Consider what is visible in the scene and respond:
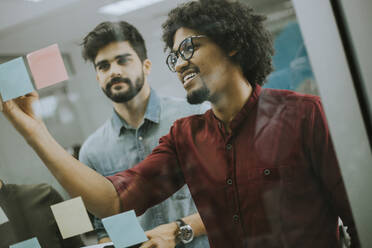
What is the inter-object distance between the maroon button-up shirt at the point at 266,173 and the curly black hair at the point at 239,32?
A: 0.07m

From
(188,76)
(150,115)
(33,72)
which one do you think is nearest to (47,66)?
(33,72)

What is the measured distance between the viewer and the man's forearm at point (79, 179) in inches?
42.4

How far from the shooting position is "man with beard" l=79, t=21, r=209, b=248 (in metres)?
1.02

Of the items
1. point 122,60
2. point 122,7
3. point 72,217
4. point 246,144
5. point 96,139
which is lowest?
point 72,217

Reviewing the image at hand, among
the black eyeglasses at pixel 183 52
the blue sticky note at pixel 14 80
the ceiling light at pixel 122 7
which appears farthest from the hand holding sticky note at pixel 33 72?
the black eyeglasses at pixel 183 52

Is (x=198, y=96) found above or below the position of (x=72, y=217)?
above

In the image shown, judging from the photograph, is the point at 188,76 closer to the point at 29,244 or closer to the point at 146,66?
the point at 146,66

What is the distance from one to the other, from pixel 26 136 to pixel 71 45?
0.36 meters

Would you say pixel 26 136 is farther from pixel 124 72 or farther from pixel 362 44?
A: pixel 362 44

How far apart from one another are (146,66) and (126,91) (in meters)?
0.10

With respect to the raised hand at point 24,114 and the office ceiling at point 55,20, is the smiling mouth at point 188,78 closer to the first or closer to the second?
the office ceiling at point 55,20

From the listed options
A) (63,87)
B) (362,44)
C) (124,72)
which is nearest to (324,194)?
(362,44)

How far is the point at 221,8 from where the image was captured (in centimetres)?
91

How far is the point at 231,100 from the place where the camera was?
0.94m
